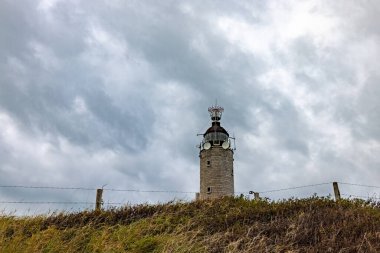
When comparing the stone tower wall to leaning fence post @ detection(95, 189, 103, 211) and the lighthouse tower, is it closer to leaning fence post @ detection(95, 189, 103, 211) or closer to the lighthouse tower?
the lighthouse tower

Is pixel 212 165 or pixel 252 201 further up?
pixel 212 165

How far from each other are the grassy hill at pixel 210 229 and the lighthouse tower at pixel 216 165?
2497 centimetres

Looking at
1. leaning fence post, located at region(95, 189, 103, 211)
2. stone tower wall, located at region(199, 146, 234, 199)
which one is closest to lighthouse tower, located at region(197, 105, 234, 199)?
stone tower wall, located at region(199, 146, 234, 199)

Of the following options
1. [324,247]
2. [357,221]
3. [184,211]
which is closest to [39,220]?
[184,211]

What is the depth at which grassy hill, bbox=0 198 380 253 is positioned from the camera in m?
7.86

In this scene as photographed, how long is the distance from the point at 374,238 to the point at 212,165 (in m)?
32.2

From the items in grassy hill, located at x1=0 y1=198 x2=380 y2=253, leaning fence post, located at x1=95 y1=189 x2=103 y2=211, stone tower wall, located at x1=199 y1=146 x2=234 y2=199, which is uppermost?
stone tower wall, located at x1=199 y1=146 x2=234 y2=199

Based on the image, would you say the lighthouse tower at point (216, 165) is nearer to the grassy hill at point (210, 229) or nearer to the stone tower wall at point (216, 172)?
the stone tower wall at point (216, 172)

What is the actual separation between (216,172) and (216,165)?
885 mm

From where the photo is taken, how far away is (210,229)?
32.5 ft

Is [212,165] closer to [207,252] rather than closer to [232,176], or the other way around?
[232,176]

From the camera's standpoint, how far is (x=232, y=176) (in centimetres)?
4047

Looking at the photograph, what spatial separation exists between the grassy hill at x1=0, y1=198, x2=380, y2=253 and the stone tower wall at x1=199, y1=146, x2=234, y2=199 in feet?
83.2

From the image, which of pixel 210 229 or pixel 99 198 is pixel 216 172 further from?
pixel 210 229
